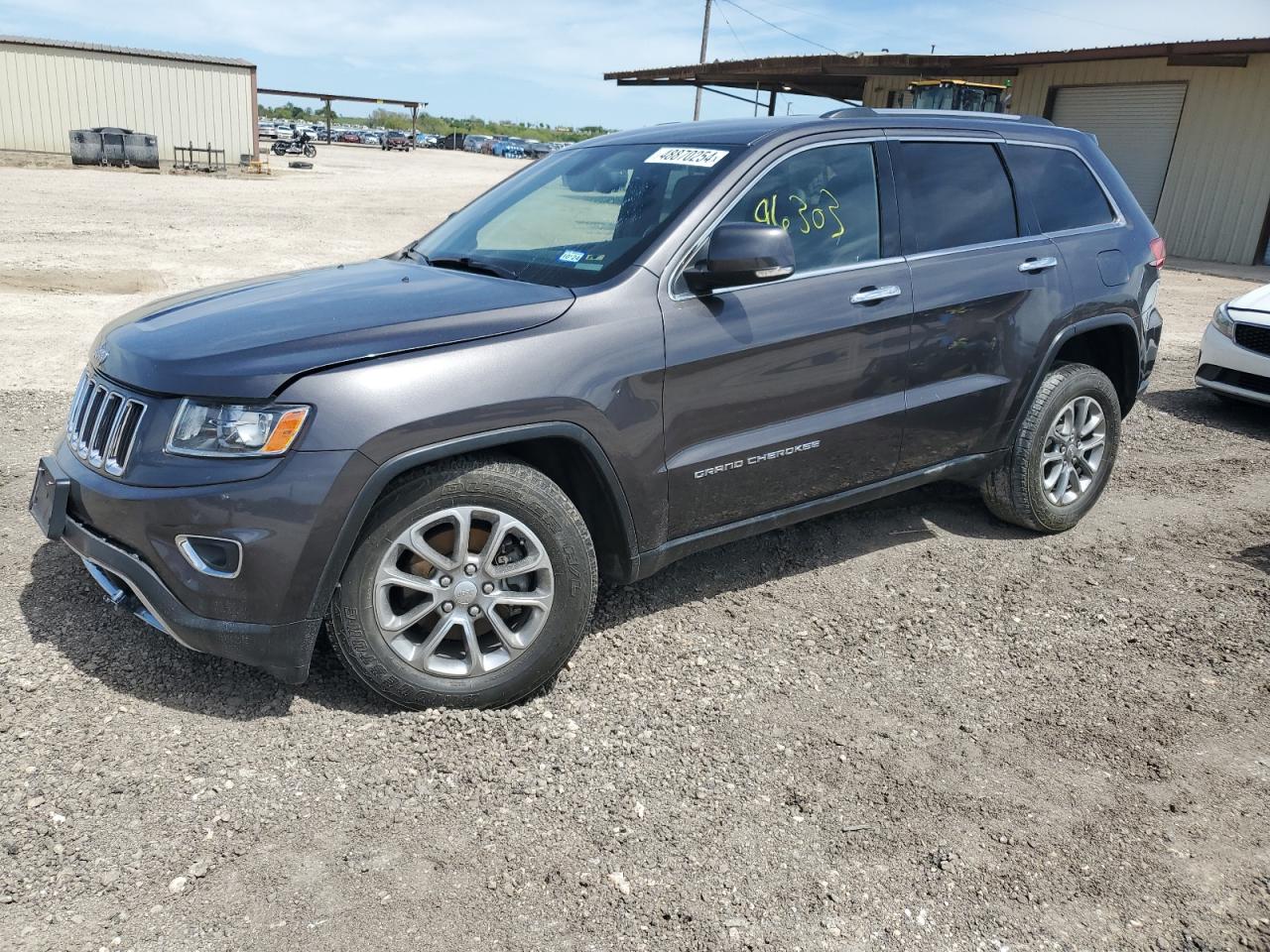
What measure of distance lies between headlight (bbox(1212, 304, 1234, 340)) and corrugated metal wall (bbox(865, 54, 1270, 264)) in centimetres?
1355

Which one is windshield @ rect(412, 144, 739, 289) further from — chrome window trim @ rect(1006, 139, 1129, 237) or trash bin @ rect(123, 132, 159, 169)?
trash bin @ rect(123, 132, 159, 169)

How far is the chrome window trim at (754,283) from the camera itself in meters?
3.40

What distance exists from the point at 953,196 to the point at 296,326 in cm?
280

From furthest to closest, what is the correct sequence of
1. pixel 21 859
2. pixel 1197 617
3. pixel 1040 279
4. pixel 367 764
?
1. pixel 1040 279
2. pixel 1197 617
3. pixel 367 764
4. pixel 21 859

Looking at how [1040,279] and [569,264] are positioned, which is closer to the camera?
[569,264]

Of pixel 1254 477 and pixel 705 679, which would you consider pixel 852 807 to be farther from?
pixel 1254 477

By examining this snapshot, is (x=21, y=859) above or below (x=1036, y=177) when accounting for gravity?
below

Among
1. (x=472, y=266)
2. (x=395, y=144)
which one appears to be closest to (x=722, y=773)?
(x=472, y=266)

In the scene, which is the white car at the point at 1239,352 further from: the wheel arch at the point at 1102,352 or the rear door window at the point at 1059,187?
the rear door window at the point at 1059,187

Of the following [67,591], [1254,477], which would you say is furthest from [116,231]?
[1254,477]

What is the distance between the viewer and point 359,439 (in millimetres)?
2787

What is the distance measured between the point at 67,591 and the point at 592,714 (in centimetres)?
217

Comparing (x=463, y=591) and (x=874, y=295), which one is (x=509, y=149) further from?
(x=463, y=591)

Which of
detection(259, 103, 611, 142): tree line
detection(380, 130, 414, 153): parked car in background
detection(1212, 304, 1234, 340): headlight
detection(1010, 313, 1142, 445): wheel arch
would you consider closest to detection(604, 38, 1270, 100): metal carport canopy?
detection(1212, 304, 1234, 340): headlight
